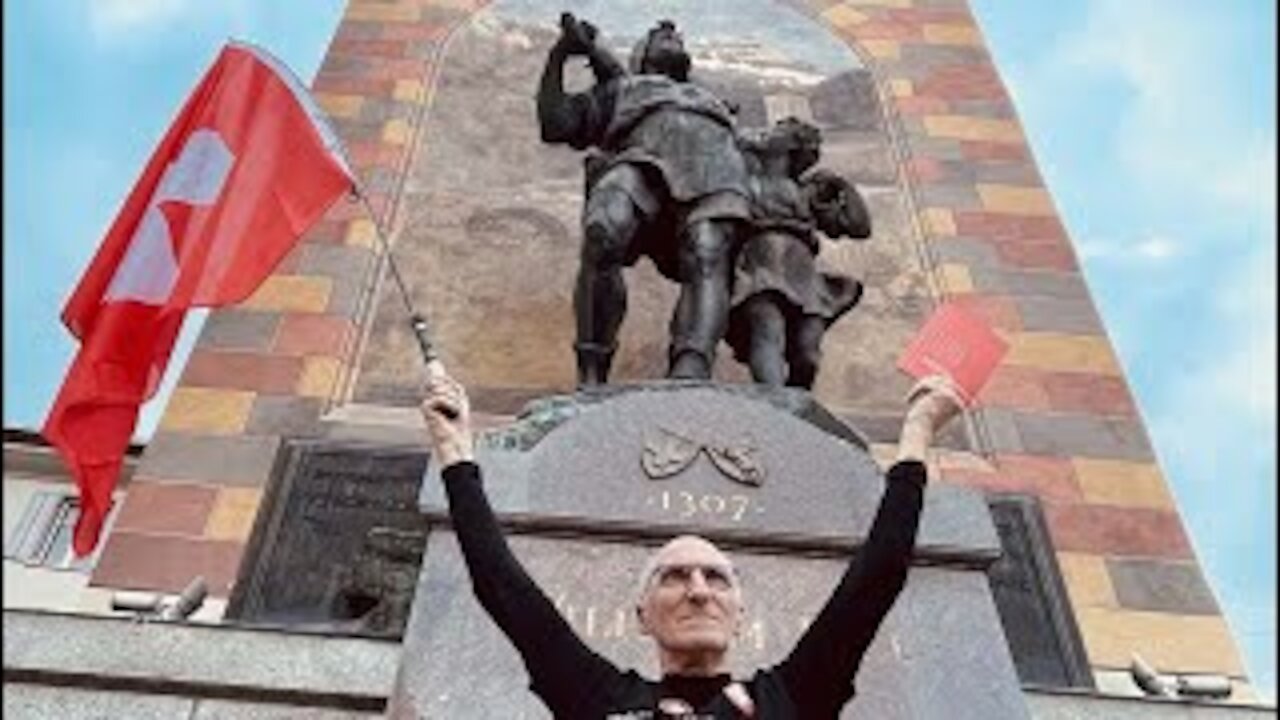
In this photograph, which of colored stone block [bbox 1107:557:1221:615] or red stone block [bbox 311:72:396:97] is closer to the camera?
colored stone block [bbox 1107:557:1221:615]

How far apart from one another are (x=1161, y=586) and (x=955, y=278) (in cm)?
219

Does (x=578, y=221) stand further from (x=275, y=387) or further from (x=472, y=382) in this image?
(x=275, y=387)

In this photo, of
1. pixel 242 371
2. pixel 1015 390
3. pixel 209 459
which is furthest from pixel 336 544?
pixel 1015 390

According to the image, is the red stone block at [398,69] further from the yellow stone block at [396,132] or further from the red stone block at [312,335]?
the red stone block at [312,335]

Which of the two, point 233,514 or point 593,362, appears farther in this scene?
point 233,514

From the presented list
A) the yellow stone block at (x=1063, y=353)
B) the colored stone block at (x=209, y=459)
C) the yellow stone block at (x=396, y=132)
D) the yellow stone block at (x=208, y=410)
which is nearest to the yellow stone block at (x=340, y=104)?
the yellow stone block at (x=396, y=132)

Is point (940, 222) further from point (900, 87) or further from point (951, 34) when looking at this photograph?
point (951, 34)

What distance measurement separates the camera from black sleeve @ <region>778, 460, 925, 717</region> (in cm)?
209

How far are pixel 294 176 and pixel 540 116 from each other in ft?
4.55

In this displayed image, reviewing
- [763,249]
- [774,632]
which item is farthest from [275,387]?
[774,632]

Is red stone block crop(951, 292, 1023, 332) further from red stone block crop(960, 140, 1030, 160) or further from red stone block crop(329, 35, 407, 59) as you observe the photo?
red stone block crop(329, 35, 407, 59)

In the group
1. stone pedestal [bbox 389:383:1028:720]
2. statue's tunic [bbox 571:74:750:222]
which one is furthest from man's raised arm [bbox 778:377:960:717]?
statue's tunic [bbox 571:74:750:222]

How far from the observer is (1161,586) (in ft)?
19.0

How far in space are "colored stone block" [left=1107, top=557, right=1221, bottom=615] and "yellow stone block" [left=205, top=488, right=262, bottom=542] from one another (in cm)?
345
